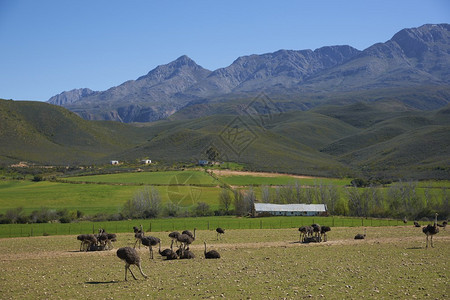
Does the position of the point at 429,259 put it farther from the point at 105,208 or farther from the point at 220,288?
the point at 105,208

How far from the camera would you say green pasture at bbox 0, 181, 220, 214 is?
228ft

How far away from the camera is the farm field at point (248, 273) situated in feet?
52.2

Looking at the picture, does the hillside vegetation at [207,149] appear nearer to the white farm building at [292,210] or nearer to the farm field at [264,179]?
the farm field at [264,179]

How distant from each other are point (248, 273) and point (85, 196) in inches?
2478

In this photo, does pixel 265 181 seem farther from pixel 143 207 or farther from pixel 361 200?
pixel 143 207

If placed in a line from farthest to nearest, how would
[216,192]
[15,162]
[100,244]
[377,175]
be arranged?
1. [15,162]
2. [377,175]
3. [216,192]
4. [100,244]

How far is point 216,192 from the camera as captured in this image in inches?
3408

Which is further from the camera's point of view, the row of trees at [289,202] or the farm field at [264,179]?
the farm field at [264,179]

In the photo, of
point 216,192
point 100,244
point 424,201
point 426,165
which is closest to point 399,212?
point 424,201

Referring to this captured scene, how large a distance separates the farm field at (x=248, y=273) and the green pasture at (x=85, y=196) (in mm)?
40533

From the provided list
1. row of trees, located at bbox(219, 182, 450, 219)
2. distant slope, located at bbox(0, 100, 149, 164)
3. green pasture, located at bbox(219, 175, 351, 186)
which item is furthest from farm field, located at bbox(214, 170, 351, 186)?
distant slope, located at bbox(0, 100, 149, 164)

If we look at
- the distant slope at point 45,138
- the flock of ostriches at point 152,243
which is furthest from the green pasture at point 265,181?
the distant slope at point 45,138

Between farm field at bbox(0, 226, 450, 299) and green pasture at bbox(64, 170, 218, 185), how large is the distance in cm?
6070

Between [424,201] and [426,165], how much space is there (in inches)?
2083
